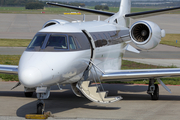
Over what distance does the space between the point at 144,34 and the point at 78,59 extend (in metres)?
7.07

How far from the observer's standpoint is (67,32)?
10.8m

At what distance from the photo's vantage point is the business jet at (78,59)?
9.33 m

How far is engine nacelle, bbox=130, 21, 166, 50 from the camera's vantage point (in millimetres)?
15500

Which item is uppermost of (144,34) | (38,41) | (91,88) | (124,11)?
(124,11)

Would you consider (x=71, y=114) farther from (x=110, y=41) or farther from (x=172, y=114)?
(x=110, y=41)

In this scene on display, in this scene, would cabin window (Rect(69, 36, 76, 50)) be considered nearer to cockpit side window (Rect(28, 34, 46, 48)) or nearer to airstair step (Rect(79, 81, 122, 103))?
cockpit side window (Rect(28, 34, 46, 48))

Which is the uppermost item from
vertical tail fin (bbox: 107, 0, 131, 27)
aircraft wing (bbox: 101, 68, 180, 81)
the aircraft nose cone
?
vertical tail fin (bbox: 107, 0, 131, 27)

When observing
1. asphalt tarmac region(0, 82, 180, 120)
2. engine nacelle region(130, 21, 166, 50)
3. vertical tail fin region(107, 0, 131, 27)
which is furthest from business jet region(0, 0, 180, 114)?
vertical tail fin region(107, 0, 131, 27)

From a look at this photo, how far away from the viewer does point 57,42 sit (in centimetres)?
1034

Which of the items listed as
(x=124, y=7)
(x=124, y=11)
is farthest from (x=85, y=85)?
(x=124, y=7)

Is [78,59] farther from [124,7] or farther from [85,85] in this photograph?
[124,7]

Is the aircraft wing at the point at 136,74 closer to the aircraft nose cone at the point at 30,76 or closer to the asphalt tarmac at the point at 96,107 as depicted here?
the asphalt tarmac at the point at 96,107

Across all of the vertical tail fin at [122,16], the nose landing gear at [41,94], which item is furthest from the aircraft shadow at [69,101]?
Result: the vertical tail fin at [122,16]

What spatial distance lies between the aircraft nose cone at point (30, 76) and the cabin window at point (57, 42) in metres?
1.39
